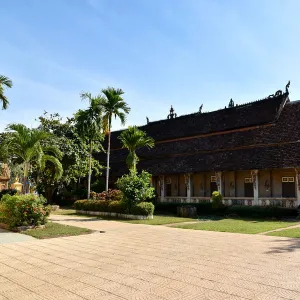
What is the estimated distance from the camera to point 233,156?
81.8 feet

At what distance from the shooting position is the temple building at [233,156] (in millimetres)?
22672

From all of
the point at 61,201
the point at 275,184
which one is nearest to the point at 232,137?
the point at 275,184

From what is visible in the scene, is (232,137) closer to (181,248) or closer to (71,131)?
(71,131)

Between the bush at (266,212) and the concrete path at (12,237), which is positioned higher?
the bush at (266,212)

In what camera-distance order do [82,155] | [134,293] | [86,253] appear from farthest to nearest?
1. [82,155]
2. [86,253]
3. [134,293]

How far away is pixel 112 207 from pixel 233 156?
33.5 feet

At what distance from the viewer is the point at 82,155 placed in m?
30.3

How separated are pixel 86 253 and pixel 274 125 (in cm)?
2044

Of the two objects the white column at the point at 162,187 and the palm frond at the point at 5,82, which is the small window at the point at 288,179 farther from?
the palm frond at the point at 5,82

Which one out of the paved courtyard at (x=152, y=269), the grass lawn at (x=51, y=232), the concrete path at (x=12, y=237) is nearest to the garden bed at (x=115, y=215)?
the grass lawn at (x=51, y=232)

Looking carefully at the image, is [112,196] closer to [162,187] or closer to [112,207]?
[112,207]

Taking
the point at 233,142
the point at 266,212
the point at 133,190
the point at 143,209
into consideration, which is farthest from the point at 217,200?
the point at 133,190

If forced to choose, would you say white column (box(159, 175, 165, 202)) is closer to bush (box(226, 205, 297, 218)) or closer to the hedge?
the hedge

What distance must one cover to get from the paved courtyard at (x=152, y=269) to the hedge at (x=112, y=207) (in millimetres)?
7584
